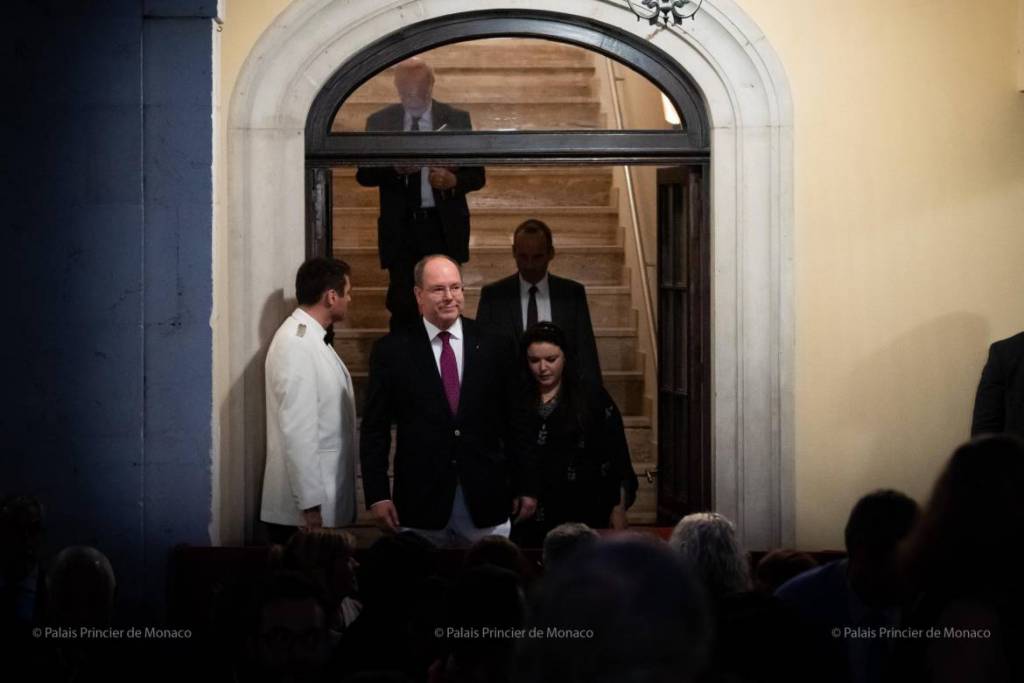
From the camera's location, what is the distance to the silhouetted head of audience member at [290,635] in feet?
10.6

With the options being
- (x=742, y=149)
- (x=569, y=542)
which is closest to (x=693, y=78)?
(x=742, y=149)

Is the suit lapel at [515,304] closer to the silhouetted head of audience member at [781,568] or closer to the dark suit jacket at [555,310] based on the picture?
the dark suit jacket at [555,310]

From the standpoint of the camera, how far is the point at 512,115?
6508mm

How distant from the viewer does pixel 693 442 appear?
21.8ft

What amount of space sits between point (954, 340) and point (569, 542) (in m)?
2.95

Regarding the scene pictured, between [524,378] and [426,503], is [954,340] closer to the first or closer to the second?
[524,378]

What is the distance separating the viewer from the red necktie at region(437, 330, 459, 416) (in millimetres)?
5852

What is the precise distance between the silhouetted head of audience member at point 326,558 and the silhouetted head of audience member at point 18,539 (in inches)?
29.1

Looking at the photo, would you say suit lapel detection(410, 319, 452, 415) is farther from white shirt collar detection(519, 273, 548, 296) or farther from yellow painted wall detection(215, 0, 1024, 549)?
yellow painted wall detection(215, 0, 1024, 549)

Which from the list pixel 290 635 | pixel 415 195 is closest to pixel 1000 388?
pixel 415 195

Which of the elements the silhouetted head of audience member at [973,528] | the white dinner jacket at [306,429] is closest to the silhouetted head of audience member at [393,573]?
the silhouetted head of audience member at [973,528]

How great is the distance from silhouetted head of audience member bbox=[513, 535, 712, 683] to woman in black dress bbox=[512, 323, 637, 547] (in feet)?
13.2

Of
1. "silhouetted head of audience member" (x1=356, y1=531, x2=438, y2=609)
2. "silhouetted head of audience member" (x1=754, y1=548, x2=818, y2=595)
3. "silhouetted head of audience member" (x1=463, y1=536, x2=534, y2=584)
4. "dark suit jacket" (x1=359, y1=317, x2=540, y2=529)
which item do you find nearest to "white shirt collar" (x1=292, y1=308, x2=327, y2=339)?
"dark suit jacket" (x1=359, y1=317, x2=540, y2=529)

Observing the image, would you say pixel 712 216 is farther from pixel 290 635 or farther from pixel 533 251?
pixel 290 635
